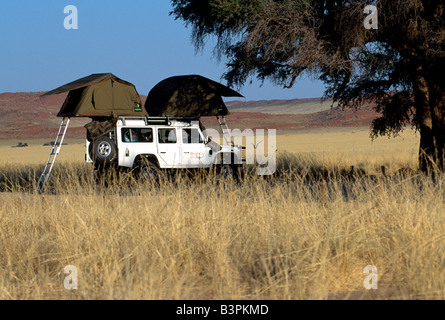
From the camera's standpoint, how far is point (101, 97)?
17.6m

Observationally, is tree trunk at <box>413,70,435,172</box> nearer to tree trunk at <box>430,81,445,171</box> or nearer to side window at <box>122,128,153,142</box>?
tree trunk at <box>430,81,445,171</box>

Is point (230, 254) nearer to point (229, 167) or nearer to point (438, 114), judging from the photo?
point (229, 167)

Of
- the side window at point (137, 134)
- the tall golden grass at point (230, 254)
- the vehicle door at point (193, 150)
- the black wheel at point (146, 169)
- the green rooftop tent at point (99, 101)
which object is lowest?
the tall golden grass at point (230, 254)

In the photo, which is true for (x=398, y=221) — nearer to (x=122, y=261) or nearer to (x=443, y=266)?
(x=443, y=266)

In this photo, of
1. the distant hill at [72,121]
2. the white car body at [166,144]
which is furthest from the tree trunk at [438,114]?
the distant hill at [72,121]

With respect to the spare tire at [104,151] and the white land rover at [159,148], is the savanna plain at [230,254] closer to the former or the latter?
the spare tire at [104,151]

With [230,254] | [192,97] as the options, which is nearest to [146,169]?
[192,97]

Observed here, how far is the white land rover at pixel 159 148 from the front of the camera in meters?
Answer: 16.6

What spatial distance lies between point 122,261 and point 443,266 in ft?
12.0

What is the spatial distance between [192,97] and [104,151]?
16.1ft

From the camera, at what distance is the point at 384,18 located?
16984mm

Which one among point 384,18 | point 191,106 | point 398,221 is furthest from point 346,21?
point 398,221

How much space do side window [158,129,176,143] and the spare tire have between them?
4.59 ft

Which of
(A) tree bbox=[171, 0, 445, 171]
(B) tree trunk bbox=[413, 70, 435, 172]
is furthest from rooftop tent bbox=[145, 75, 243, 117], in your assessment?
(B) tree trunk bbox=[413, 70, 435, 172]
